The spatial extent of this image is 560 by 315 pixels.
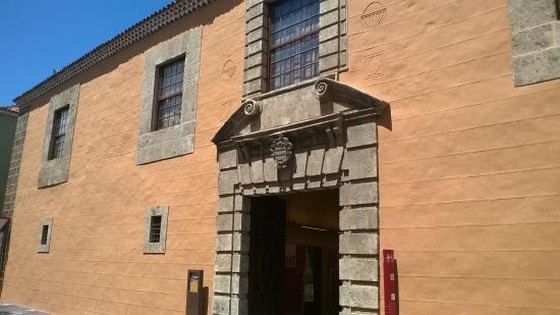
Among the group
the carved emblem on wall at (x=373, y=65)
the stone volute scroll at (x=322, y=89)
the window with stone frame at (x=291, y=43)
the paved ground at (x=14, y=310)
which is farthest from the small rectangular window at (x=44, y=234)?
the carved emblem on wall at (x=373, y=65)

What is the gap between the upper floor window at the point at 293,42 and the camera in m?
7.49

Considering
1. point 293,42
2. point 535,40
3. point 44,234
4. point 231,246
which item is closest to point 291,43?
point 293,42

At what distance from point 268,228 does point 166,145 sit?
262 centimetres

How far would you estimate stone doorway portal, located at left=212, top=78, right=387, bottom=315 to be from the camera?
20.1 ft

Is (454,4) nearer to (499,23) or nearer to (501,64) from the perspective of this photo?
(499,23)

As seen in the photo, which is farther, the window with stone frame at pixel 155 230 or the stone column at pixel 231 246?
the window with stone frame at pixel 155 230

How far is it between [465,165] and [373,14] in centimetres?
249

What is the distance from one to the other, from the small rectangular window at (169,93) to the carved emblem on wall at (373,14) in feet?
13.7

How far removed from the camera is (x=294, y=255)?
1205 centimetres

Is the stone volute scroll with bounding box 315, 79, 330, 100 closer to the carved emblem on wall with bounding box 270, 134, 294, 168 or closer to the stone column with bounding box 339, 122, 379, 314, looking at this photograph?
the stone column with bounding box 339, 122, 379, 314

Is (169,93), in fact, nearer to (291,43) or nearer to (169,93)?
(169,93)

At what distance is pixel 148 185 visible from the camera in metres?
9.49

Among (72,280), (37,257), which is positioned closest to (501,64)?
(72,280)

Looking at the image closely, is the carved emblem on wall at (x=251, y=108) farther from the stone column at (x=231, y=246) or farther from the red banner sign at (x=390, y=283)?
the red banner sign at (x=390, y=283)
